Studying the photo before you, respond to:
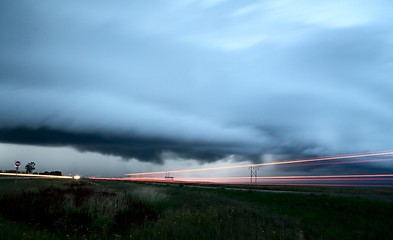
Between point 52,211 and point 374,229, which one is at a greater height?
point 52,211

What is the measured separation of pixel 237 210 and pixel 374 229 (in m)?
8.09

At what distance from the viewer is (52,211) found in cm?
1196

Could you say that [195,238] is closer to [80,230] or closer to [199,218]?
[199,218]

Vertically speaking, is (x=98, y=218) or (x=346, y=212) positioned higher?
(x=98, y=218)

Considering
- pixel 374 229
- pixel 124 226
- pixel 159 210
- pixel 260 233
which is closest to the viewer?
pixel 260 233

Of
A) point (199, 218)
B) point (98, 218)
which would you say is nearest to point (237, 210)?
point (199, 218)

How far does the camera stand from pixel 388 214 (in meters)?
17.3

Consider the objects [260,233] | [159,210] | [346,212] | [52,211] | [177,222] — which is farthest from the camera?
[346,212]

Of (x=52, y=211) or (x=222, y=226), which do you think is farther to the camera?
(x=52, y=211)

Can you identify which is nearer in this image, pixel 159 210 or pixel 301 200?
pixel 159 210

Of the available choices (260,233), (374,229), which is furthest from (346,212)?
(260,233)

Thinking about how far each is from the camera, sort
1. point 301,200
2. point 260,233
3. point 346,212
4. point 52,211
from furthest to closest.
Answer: point 301,200
point 346,212
point 52,211
point 260,233

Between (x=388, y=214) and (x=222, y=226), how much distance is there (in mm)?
14791

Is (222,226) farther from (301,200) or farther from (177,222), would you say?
(301,200)
